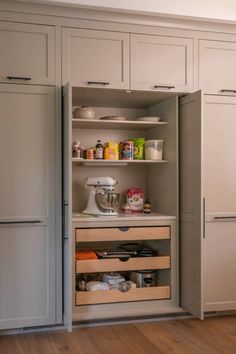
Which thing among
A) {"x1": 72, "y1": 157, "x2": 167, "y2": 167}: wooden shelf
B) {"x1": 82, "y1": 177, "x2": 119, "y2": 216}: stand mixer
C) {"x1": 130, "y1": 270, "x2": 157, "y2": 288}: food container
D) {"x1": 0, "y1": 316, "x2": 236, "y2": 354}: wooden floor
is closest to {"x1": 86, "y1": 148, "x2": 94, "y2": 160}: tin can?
{"x1": 72, "y1": 157, "x2": 167, "y2": 167}: wooden shelf

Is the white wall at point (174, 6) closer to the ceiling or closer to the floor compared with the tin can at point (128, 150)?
closer to the ceiling

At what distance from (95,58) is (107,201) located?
1.08m

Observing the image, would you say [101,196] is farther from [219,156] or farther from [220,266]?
[220,266]

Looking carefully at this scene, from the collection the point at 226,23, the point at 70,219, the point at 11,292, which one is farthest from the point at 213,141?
the point at 11,292

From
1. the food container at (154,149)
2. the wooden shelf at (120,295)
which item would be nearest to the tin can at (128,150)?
the food container at (154,149)

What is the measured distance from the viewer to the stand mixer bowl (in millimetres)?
3510

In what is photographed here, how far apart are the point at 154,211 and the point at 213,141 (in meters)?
0.80

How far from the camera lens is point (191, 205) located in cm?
338

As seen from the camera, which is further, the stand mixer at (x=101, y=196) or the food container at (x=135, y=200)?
the food container at (x=135, y=200)

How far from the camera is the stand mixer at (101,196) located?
350 centimetres

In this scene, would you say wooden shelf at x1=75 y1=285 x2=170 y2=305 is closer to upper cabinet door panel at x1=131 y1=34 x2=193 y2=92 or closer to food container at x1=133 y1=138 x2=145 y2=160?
food container at x1=133 y1=138 x2=145 y2=160

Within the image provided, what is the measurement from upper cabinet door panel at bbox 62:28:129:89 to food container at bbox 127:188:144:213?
90cm

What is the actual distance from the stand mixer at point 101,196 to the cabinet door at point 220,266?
754mm

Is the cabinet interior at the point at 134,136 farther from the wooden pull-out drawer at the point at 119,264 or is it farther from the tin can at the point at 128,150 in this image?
the wooden pull-out drawer at the point at 119,264
